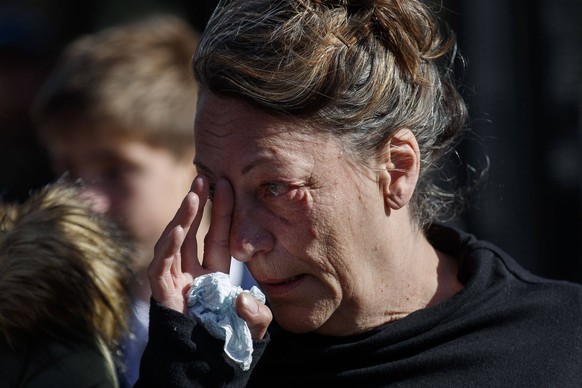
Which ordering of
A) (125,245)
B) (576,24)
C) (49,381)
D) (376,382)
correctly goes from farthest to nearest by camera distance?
1. (576,24)
2. (125,245)
3. (376,382)
4. (49,381)

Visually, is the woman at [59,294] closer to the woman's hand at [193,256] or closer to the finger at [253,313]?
the woman's hand at [193,256]

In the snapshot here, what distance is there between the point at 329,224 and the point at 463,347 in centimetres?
42

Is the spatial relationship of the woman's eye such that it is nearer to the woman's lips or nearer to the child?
the woman's lips

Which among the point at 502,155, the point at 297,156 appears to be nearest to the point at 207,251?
the point at 297,156

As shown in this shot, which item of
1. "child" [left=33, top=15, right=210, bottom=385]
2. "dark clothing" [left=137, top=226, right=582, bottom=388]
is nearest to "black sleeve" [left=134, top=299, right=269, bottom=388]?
"dark clothing" [left=137, top=226, right=582, bottom=388]

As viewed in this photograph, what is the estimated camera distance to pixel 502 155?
439 cm

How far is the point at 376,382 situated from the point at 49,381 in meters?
0.69

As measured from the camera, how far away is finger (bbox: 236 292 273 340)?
214cm

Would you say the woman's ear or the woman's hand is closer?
the woman's hand

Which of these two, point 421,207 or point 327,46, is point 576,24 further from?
point 327,46

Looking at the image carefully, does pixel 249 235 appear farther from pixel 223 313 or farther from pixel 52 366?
pixel 52 366

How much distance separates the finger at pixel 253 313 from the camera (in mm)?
2137

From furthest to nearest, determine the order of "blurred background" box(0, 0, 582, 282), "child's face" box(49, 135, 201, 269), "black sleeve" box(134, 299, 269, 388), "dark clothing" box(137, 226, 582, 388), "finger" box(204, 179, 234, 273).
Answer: "blurred background" box(0, 0, 582, 282)
"child's face" box(49, 135, 201, 269)
"dark clothing" box(137, 226, 582, 388)
"finger" box(204, 179, 234, 273)
"black sleeve" box(134, 299, 269, 388)

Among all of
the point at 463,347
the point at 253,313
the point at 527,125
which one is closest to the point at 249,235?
the point at 253,313
